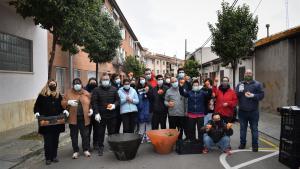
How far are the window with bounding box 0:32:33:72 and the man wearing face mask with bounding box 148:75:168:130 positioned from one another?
17.9 feet

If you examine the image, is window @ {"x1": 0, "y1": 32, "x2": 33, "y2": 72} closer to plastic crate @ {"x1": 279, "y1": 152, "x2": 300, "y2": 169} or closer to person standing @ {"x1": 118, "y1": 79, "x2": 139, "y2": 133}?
person standing @ {"x1": 118, "y1": 79, "x2": 139, "y2": 133}

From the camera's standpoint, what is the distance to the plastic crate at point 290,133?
19.0 feet

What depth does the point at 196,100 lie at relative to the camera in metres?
7.73

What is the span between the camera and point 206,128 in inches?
295

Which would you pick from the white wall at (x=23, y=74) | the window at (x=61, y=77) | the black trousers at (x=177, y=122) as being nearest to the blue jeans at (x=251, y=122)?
the black trousers at (x=177, y=122)

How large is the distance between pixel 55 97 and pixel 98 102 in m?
1.06

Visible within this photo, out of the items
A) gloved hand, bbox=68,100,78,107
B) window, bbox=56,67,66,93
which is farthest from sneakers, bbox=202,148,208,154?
window, bbox=56,67,66,93

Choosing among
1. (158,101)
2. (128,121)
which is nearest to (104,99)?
(128,121)

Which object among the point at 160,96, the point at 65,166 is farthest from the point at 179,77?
the point at 65,166

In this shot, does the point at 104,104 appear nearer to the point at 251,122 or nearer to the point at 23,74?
the point at 251,122

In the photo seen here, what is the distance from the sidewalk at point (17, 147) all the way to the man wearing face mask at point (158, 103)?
9.72 ft

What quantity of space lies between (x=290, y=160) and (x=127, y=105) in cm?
380

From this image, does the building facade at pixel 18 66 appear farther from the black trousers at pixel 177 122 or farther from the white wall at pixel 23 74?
the black trousers at pixel 177 122

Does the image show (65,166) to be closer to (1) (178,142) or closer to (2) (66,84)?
(1) (178,142)
